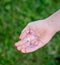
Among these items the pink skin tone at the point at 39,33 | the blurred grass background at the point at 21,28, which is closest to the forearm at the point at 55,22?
the pink skin tone at the point at 39,33

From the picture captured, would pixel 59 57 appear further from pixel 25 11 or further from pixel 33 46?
pixel 33 46

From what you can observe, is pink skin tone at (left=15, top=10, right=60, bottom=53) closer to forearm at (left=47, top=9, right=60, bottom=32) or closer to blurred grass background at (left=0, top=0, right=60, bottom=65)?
forearm at (left=47, top=9, right=60, bottom=32)

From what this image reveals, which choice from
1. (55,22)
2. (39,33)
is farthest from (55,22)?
(39,33)

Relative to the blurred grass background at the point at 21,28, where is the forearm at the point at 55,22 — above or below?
above

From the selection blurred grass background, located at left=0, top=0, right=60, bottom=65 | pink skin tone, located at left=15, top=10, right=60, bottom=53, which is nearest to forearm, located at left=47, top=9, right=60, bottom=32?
pink skin tone, located at left=15, top=10, right=60, bottom=53

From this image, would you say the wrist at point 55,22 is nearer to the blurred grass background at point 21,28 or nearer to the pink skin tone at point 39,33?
the pink skin tone at point 39,33

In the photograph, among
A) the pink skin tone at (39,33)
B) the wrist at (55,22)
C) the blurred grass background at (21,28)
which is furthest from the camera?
the blurred grass background at (21,28)

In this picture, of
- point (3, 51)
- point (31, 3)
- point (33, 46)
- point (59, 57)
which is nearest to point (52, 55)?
point (59, 57)
